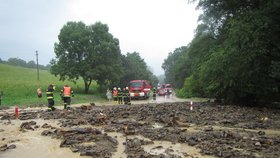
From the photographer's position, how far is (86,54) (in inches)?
2179

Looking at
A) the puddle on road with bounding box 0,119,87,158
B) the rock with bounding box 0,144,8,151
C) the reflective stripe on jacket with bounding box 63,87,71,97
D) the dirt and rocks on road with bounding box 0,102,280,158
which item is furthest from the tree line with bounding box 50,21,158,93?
the rock with bounding box 0,144,8,151

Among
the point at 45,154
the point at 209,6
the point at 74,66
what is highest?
the point at 209,6

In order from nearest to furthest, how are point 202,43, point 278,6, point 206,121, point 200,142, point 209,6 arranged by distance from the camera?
point 200,142 < point 206,121 < point 278,6 < point 209,6 < point 202,43

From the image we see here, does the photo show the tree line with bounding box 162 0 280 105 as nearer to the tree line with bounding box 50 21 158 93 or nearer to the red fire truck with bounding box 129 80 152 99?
the red fire truck with bounding box 129 80 152 99

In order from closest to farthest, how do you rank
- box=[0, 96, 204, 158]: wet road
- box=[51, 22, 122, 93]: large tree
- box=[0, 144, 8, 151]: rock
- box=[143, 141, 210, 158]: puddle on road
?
1. box=[143, 141, 210, 158]: puddle on road
2. box=[0, 96, 204, 158]: wet road
3. box=[0, 144, 8, 151]: rock
4. box=[51, 22, 122, 93]: large tree

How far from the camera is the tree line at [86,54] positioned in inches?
2105

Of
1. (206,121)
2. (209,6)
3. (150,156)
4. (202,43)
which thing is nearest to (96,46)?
(202,43)

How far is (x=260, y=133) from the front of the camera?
13.8 meters

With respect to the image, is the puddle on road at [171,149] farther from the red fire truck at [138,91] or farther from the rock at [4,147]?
the red fire truck at [138,91]

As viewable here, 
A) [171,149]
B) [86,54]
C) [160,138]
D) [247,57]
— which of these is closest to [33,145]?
[160,138]

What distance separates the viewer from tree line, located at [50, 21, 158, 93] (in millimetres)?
53469

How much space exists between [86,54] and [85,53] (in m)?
0.22

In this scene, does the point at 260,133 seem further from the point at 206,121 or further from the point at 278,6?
the point at 278,6

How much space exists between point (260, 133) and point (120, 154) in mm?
6073
